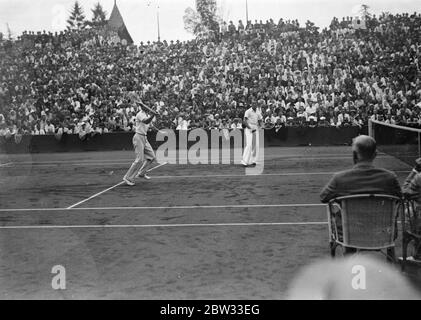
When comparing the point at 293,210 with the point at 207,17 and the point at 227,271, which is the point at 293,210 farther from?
the point at 207,17

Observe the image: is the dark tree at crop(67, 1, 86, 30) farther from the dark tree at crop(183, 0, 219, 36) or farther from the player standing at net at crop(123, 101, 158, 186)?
the player standing at net at crop(123, 101, 158, 186)

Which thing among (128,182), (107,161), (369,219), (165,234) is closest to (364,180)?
(369,219)

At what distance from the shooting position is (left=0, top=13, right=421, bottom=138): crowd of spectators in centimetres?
2523

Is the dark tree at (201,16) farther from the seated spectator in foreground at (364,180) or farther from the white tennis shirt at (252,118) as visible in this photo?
the seated spectator in foreground at (364,180)

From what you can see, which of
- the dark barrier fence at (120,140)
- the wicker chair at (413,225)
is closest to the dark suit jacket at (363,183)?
the wicker chair at (413,225)

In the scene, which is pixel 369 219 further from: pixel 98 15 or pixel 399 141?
pixel 98 15

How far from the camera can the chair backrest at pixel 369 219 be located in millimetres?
4977

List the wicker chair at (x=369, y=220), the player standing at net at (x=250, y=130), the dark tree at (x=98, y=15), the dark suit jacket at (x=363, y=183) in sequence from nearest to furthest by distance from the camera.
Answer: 1. the wicker chair at (x=369, y=220)
2. the dark suit jacket at (x=363, y=183)
3. the player standing at net at (x=250, y=130)
4. the dark tree at (x=98, y=15)

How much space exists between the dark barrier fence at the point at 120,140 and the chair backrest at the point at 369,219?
19724 mm

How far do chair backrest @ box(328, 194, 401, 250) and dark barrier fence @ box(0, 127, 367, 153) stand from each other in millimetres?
19724

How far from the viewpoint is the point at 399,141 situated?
1634 centimetres

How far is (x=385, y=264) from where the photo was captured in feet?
19.1

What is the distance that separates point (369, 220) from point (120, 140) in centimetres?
2148

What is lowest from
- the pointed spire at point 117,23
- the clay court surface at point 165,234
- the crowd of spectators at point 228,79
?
the clay court surface at point 165,234
